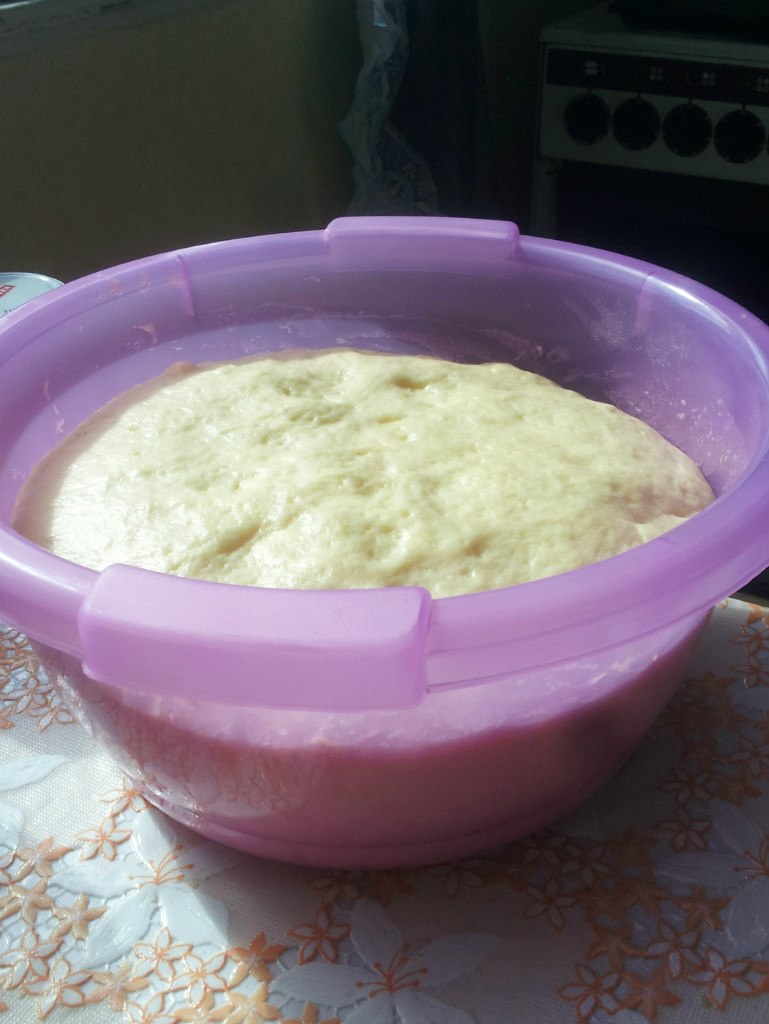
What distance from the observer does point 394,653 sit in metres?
0.41

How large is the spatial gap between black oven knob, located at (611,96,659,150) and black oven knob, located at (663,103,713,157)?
0.07ft

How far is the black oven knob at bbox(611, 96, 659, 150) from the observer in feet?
4.67

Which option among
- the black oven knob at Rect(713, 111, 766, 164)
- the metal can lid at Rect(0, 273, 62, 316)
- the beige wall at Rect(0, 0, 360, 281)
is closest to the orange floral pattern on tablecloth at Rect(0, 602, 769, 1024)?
the metal can lid at Rect(0, 273, 62, 316)

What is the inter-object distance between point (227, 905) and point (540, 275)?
593 millimetres

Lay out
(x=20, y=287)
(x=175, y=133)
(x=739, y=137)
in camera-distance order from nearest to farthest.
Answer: (x=20, y=287), (x=175, y=133), (x=739, y=137)

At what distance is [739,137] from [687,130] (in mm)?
79

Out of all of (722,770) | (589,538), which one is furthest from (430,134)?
(722,770)

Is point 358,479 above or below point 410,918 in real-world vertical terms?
above

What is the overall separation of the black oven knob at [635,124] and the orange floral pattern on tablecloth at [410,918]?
111 cm

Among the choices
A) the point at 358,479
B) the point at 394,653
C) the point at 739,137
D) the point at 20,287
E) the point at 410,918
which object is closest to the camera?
the point at 394,653

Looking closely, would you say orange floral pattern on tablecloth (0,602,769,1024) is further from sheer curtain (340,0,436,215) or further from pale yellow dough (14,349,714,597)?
sheer curtain (340,0,436,215)

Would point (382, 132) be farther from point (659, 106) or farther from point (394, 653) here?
point (394, 653)

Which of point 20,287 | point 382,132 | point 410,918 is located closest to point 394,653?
point 410,918

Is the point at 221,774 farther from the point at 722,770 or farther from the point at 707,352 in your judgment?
the point at 707,352
